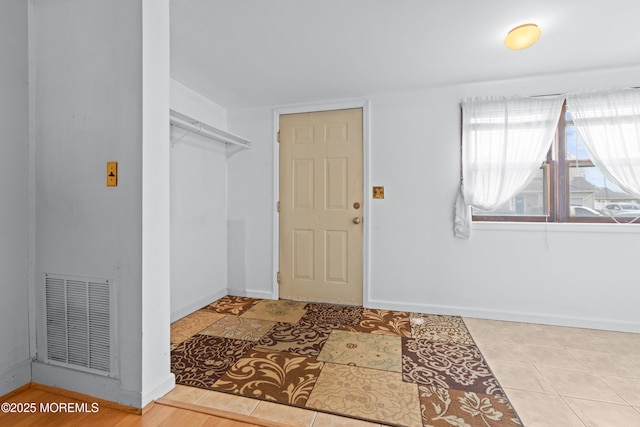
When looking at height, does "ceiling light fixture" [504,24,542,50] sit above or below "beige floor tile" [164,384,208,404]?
above

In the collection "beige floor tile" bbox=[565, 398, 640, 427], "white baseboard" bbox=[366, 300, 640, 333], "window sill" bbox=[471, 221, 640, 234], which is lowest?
"beige floor tile" bbox=[565, 398, 640, 427]

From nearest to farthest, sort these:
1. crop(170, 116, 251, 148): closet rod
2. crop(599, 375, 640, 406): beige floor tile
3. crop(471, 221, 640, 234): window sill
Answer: crop(599, 375, 640, 406): beige floor tile → crop(170, 116, 251, 148): closet rod → crop(471, 221, 640, 234): window sill

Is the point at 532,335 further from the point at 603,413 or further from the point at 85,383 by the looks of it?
the point at 85,383

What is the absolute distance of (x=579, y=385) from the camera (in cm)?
177

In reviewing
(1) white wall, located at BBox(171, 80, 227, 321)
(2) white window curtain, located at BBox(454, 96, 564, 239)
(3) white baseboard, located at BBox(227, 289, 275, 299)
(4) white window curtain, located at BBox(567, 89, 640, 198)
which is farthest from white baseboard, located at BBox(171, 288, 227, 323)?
(4) white window curtain, located at BBox(567, 89, 640, 198)

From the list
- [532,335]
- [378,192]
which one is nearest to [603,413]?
[532,335]

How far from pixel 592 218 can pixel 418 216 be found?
1.52 m

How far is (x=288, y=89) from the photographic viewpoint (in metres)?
2.98

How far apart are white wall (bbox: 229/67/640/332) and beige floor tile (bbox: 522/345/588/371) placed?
574 millimetres

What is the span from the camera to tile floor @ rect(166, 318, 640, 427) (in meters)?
1.49

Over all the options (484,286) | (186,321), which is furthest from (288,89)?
(484,286)

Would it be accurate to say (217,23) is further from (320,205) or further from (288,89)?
(320,205)

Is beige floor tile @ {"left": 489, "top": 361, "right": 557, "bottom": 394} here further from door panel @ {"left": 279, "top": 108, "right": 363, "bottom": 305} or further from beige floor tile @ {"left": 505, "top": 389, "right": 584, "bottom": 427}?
door panel @ {"left": 279, "top": 108, "right": 363, "bottom": 305}

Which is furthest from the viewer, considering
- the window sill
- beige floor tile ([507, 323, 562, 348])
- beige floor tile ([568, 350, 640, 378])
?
the window sill
